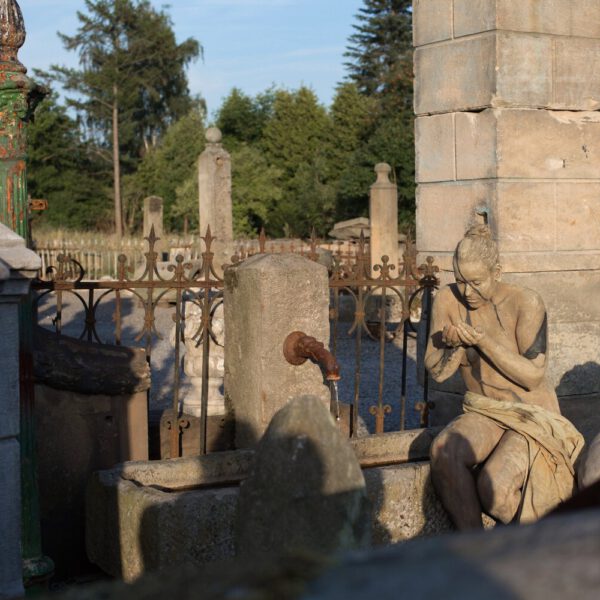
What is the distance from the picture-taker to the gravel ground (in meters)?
11.1

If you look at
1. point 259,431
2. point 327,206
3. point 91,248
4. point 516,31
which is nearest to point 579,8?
point 516,31

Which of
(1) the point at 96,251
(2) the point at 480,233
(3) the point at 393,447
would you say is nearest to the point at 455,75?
(2) the point at 480,233

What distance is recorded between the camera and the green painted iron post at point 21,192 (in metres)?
4.17

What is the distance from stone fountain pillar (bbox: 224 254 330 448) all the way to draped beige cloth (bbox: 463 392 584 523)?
951mm

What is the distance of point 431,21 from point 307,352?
260 cm

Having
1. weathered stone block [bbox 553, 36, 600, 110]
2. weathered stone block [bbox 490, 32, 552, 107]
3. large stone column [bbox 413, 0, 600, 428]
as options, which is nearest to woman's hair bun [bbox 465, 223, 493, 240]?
large stone column [bbox 413, 0, 600, 428]

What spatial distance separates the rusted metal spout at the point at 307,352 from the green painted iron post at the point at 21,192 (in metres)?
1.37

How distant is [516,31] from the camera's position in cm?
610

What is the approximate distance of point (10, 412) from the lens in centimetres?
361

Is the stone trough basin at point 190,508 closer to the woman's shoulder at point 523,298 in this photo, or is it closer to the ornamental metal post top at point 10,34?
the woman's shoulder at point 523,298

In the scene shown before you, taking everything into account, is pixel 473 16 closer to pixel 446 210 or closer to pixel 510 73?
pixel 510 73

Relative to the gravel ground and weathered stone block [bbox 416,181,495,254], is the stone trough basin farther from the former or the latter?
the gravel ground

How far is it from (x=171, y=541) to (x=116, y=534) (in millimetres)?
431

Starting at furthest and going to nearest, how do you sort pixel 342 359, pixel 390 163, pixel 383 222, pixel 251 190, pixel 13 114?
pixel 251 190 → pixel 390 163 → pixel 383 222 → pixel 342 359 → pixel 13 114
